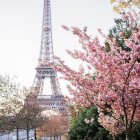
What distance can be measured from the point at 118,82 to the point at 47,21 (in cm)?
10923

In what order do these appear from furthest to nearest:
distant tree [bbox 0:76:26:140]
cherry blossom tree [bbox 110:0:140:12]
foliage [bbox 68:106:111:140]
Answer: distant tree [bbox 0:76:26:140]
foliage [bbox 68:106:111:140]
cherry blossom tree [bbox 110:0:140:12]

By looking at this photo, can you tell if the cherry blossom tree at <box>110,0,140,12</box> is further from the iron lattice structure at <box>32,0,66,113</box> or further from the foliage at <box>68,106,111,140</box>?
the iron lattice structure at <box>32,0,66,113</box>

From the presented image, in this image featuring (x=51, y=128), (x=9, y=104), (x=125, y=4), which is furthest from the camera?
(x=51, y=128)

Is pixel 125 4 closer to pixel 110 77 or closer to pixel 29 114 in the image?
pixel 110 77

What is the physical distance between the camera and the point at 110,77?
1283cm

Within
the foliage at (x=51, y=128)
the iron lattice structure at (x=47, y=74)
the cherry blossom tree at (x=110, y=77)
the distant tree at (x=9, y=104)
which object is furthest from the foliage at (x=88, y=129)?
the iron lattice structure at (x=47, y=74)

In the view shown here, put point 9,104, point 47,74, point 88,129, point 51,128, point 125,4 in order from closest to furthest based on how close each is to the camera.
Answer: point 125,4
point 88,129
point 9,104
point 51,128
point 47,74

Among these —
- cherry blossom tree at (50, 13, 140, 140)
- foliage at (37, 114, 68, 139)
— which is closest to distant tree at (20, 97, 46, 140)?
foliage at (37, 114, 68, 139)

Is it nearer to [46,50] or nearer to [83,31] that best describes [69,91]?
[83,31]

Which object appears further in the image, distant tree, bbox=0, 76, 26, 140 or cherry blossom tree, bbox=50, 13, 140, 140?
distant tree, bbox=0, 76, 26, 140

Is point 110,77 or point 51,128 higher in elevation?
point 110,77

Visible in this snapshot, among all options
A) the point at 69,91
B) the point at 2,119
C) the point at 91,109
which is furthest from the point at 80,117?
the point at 2,119

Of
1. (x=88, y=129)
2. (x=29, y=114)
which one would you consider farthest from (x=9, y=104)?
(x=88, y=129)

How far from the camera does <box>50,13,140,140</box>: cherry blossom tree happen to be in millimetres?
12617
